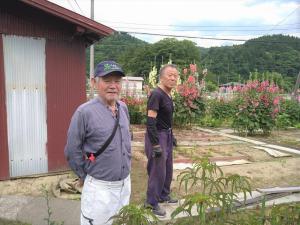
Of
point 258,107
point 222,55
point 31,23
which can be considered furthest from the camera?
point 222,55

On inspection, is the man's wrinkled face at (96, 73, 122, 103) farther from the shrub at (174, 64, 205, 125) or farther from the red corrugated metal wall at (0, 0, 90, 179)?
the shrub at (174, 64, 205, 125)

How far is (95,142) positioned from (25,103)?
4.24 m

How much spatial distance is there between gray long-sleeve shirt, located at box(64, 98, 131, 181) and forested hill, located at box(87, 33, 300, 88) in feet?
118

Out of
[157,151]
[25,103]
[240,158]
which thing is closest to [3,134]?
[25,103]

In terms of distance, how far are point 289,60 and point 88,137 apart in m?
53.0

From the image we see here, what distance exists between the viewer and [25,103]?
6727 millimetres

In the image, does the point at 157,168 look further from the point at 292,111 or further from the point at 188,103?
the point at 292,111

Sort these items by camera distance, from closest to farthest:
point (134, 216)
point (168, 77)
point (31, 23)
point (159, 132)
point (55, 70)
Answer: point (134, 216) < point (168, 77) < point (159, 132) < point (31, 23) < point (55, 70)

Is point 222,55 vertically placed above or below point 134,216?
above

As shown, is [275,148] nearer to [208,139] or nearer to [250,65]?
[208,139]

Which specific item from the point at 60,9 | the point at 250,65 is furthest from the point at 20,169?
the point at 250,65

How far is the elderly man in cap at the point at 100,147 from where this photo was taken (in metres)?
2.88

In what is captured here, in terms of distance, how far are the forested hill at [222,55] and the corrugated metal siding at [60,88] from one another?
31644 mm

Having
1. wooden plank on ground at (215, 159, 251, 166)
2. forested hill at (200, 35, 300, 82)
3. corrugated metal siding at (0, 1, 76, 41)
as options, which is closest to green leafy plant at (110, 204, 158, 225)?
corrugated metal siding at (0, 1, 76, 41)
